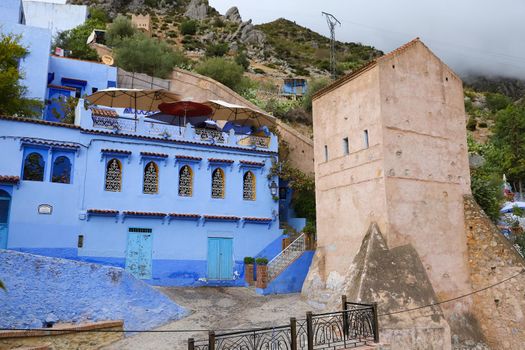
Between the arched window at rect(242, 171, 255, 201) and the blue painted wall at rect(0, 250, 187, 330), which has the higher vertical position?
the arched window at rect(242, 171, 255, 201)

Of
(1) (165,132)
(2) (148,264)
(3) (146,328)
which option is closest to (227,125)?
(1) (165,132)

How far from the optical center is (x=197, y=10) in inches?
2840

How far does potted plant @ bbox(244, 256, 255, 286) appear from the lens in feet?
60.4

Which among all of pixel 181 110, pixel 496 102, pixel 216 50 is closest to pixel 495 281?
pixel 181 110

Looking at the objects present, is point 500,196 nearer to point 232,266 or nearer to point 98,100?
point 232,266

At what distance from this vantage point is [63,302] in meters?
11.7

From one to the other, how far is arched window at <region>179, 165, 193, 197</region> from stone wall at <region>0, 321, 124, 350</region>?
23.6 feet

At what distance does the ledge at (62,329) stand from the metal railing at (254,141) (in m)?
10.1

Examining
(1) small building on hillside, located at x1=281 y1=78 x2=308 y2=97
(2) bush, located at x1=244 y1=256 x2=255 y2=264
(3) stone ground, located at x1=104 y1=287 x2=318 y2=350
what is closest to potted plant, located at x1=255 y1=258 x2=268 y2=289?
(3) stone ground, located at x1=104 y1=287 x2=318 y2=350

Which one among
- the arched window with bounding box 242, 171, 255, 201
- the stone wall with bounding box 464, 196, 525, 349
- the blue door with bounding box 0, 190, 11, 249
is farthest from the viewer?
the arched window with bounding box 242, 171, 255, 201

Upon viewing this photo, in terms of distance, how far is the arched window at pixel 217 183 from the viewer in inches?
757

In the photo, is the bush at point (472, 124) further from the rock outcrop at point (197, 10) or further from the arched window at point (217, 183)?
the rock outcrop at point (197, 10)

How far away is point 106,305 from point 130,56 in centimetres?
2326

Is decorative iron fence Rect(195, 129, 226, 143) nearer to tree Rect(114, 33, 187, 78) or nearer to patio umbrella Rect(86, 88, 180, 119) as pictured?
patio umbrella Rect(86, 88, 180, 119)
